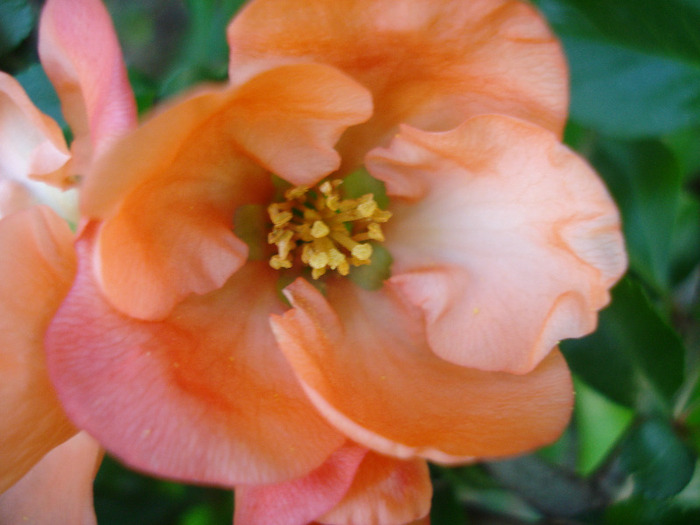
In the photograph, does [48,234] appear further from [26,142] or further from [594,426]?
[594,426]

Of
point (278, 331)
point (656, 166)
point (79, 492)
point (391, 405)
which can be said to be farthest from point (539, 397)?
point (656, 166)

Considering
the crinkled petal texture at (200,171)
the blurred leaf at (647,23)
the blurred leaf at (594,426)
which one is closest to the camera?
the crinkled petal texture at (200,171)

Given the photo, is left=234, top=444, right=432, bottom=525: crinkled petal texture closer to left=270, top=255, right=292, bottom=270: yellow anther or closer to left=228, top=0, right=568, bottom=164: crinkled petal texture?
left=270, top=255, right=292, bottom=270: yellow anther

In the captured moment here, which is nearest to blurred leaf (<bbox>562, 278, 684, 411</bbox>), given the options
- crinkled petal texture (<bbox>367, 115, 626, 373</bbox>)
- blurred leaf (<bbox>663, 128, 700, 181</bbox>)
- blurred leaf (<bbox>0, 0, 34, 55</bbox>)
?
crinkled petal texture (<bbox>367, 115, 626, 373</bbox>)

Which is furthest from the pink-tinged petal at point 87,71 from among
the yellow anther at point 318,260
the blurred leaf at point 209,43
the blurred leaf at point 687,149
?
the blurred leaf at point 687,149

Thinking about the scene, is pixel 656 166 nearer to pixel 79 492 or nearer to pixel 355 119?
pixel 355 119

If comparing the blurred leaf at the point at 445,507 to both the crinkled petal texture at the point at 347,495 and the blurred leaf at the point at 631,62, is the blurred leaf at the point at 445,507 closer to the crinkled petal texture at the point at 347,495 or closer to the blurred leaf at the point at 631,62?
the crinkled petal texture at the point at 347,495
